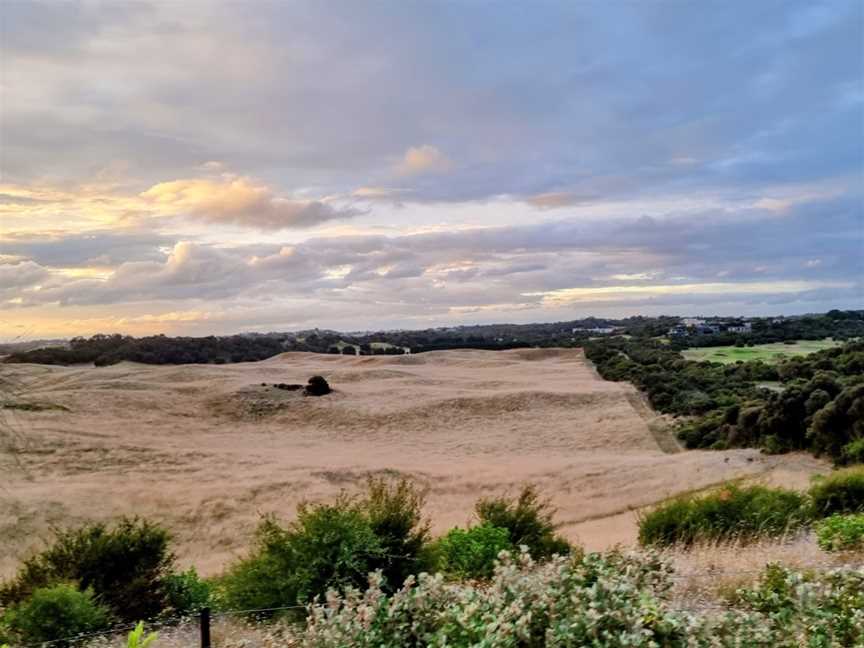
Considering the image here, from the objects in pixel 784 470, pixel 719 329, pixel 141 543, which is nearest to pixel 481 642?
pixel 141 543

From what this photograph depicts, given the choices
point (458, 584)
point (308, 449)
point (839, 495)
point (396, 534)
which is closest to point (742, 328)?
point (308, 449)

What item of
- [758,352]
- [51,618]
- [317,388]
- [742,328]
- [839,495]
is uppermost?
[742,328]

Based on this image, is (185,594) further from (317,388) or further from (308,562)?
(317,388)

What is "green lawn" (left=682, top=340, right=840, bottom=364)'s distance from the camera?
5284cm

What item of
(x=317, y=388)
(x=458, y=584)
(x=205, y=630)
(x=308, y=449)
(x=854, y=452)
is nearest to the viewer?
(x=205, y=630)

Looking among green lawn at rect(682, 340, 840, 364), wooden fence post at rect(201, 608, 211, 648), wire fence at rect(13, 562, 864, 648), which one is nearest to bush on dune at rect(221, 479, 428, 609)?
wire fence at rect(13, 562, 864, 648)

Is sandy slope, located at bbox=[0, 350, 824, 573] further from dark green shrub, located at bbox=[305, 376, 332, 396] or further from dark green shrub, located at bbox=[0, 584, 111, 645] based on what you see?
dark green shrub, located at bbox=[0, 584, 111, 645]

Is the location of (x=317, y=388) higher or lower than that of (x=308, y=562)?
lower

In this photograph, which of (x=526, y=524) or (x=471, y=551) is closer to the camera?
(x=471, y=551)

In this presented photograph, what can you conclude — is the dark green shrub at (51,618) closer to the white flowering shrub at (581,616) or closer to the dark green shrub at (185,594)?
the dark green shrub at (185,594)

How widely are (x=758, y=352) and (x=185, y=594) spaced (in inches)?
2235

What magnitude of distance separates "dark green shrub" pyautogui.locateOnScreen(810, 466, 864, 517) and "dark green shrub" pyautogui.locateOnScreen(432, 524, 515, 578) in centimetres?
712

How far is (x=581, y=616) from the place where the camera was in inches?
166

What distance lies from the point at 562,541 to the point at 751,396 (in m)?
31.5
